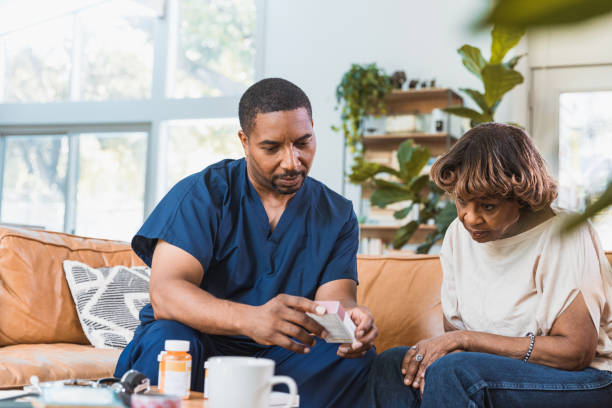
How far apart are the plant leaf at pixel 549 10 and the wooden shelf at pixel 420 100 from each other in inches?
202

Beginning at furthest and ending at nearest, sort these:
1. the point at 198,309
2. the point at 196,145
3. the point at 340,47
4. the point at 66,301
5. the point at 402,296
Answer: the point at 196,145, the point at 340,47, the point at 66,301, the point at 402,296, the point at 198,309

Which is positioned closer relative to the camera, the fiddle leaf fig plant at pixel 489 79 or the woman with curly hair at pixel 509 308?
the woman with curly hair at pixel 509 308

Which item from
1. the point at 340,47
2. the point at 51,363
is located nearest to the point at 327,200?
the point at 51,363

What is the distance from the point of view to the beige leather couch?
189 cm

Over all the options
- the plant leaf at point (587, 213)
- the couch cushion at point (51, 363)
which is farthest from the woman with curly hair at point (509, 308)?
the plant leaf at point (587, 213)

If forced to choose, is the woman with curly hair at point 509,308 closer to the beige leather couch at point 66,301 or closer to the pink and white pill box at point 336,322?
the pink and white pill box at point 336,322

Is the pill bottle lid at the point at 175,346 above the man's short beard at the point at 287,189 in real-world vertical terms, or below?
below

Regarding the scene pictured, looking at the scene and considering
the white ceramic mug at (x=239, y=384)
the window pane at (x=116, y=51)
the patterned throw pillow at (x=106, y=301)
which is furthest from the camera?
the window pane at (x=116, y=51)

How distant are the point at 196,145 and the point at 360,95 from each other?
73.4 inches

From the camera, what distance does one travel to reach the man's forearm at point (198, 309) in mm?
1254

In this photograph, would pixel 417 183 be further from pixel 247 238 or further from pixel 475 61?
pixel 247 238

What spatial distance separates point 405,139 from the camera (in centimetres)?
543

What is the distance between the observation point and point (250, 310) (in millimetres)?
1238

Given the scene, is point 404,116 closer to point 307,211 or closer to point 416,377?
point 307,211
